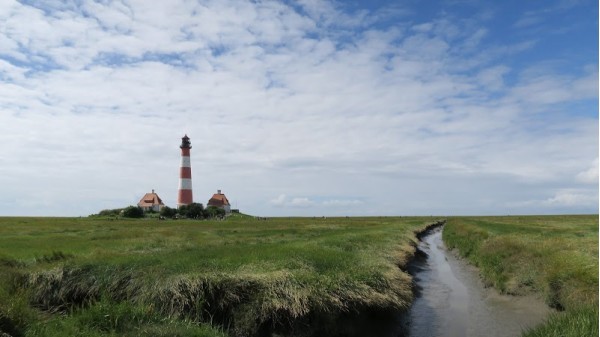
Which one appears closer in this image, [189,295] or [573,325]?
[573,325]

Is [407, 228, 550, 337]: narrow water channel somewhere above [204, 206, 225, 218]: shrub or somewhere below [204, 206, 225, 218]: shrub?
below

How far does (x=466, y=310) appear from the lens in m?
19.6

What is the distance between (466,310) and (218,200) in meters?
111

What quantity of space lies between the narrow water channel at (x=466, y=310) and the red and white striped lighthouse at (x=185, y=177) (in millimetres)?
79534

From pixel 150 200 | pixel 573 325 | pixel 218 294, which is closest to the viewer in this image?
pixel 573 325

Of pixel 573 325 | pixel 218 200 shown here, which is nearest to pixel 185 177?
pixel 218 200

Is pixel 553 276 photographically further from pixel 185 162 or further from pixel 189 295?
pixel 185 162

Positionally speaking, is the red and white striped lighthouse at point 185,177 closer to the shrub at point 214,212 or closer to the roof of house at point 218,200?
the shrub at point 214,212

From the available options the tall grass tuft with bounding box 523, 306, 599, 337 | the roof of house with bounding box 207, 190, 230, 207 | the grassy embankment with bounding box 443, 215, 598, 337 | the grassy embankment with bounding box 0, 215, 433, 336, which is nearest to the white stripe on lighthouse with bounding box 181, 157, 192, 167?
the roof of house with bounding box 207, 190, 230, 207

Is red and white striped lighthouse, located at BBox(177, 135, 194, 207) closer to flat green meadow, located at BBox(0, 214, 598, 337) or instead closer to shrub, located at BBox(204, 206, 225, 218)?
shrub, located at BBox(204, 206, 225, 218)

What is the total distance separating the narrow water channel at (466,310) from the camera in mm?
16391

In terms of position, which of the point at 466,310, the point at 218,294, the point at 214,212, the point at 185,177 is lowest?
the point at 466,310

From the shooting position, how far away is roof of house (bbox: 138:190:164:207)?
123 metres

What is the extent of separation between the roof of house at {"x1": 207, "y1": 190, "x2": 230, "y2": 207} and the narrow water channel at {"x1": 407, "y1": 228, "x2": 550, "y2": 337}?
Result: 101791mm
